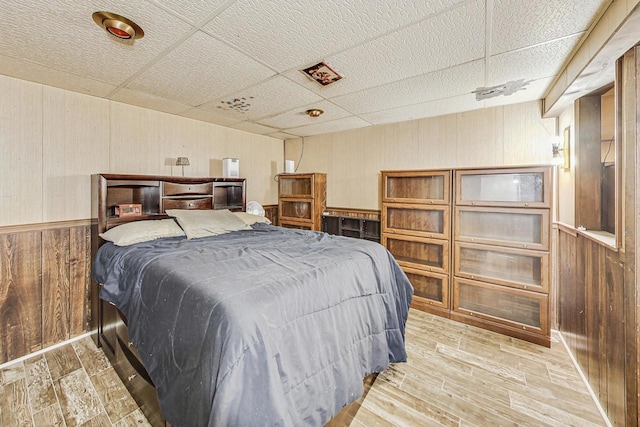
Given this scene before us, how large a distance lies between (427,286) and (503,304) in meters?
0.78

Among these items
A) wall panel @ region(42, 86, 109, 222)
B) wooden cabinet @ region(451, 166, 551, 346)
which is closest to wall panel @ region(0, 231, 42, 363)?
wall panel @ region(42, 86, 109, 222)

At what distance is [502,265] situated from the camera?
2.86 metres

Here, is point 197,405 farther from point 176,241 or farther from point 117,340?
point 176,241

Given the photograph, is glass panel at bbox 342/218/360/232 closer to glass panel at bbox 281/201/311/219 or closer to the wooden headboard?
glass panel at bbox 281/201/311/219

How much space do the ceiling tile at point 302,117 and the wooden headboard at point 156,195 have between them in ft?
3.17

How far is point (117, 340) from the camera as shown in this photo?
2084 mm

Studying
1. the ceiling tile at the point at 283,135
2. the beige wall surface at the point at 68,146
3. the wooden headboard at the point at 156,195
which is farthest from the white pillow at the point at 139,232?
the ceiling tile at the point at 283,135

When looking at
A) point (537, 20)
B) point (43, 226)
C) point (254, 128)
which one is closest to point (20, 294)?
point (43, 226)

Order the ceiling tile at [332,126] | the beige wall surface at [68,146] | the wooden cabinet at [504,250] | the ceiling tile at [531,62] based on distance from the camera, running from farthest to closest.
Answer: the ceiling tile at [332,126] → the wooden cabinet at [504,250] → the beige wall surface at [68,146] → the ceiling tile at [531,62]

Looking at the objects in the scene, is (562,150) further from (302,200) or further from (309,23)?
(302,200)

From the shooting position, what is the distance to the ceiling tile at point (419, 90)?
2.19m

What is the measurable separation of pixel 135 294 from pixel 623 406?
2.94 meters

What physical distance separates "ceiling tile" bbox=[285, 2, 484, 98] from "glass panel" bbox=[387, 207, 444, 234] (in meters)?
1.65

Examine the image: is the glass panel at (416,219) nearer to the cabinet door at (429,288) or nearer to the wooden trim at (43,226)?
the cabinet door at (429,288)
